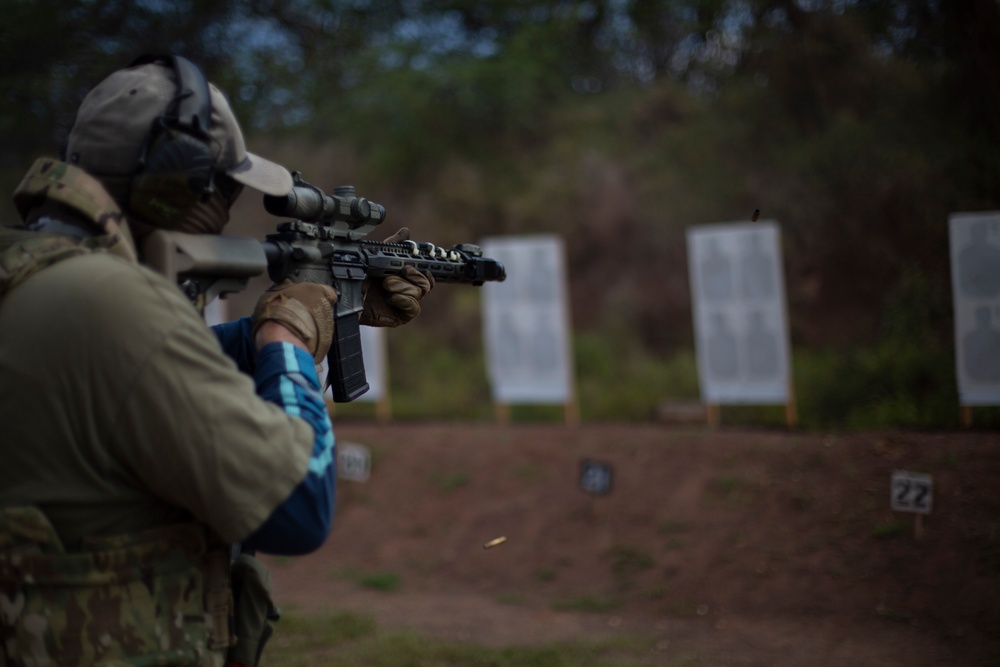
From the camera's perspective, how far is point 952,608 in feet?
15.0

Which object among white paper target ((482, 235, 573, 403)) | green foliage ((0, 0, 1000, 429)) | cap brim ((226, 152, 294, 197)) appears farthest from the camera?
white paper target ((482, 235, 573, 403))

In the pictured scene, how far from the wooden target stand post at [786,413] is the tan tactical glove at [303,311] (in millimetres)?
5539

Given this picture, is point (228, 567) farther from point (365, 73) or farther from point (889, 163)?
point (365, 73)

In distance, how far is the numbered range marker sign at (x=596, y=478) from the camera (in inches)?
249

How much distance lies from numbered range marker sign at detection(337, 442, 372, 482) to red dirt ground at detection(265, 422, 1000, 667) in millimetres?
93

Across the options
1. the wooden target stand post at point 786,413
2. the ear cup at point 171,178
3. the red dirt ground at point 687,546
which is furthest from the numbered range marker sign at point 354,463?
the ear cup at point 171,178

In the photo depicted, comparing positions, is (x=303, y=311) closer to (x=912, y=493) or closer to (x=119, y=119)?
(x=119, y=119)

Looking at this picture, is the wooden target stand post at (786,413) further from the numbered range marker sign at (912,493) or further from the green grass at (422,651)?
the green grass at (422,651)

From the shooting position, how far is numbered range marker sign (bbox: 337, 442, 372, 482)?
303 inches

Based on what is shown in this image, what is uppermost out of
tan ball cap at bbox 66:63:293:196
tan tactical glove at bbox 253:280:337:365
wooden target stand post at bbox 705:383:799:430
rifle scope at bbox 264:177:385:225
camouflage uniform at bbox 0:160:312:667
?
tan ball cap at bbox 66:63:293:196

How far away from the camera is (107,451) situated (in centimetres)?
160

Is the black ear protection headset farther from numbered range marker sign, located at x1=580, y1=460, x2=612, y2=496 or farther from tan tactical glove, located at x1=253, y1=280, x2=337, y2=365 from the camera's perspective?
numbered range marker sign, located at x1=580, y1=460, x2=612, y2=496

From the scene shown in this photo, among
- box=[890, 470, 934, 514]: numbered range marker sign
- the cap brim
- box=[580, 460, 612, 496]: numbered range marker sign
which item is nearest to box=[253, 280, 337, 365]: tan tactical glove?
the cap brim

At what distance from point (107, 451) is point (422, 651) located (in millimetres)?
3215
